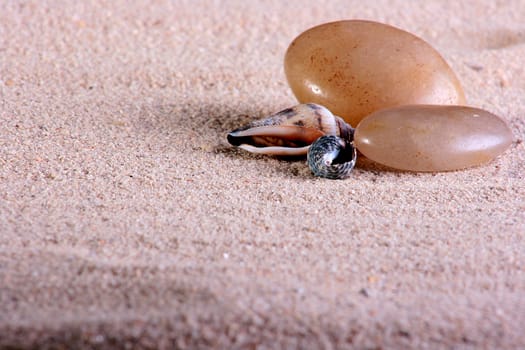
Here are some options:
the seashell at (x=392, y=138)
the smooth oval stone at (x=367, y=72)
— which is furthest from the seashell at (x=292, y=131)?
the smooth oval stone at (x=367, y=72)

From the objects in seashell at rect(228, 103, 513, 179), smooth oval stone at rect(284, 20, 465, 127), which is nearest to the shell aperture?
seashell at rect(228, 103, 513, 179)

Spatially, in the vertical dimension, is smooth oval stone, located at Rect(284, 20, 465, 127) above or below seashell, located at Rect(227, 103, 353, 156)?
above

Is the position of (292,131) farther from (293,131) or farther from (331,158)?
(331,158)

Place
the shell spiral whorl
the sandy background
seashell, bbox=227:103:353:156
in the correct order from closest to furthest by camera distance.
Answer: the sandy background
the shell spiral whorl
seashell, bbox=227:103:353:156

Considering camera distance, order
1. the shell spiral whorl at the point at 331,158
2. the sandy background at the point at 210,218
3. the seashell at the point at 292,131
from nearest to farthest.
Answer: the sandy background at the point at 210,218, the shell spiral whorl at the point at 331,158, the seashell at the point at 292,131

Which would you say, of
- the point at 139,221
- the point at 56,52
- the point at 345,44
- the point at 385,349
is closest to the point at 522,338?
the point at 385,349

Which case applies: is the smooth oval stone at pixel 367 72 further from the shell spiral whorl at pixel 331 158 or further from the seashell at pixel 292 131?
the shell spiral whorl at pixel 331 158

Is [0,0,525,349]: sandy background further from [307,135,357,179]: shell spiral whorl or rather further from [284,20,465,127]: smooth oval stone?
[284,20,465,127]: smooth oval stone

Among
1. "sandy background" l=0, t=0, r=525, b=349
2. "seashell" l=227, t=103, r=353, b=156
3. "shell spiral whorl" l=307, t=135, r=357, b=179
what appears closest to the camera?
"sandy background" l=0, t=0, r=525, b=349
